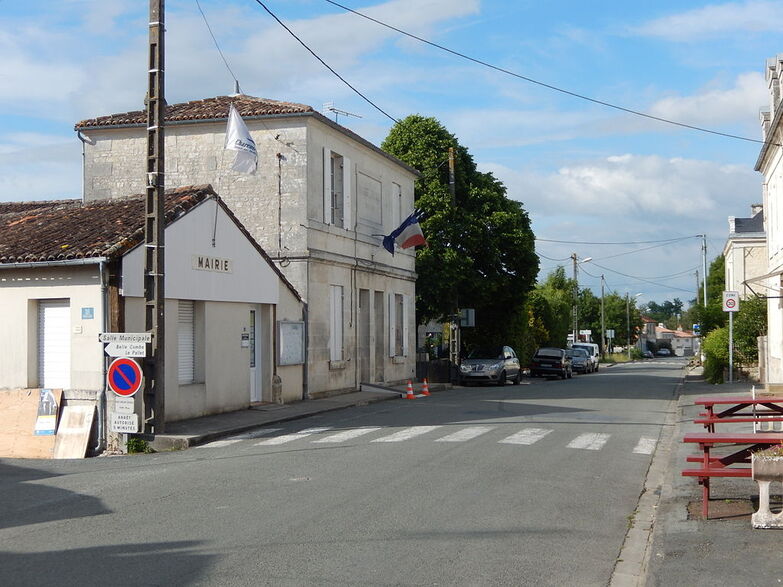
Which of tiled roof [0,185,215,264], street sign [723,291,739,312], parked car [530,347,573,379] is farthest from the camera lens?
parked car [530,347,573,379]

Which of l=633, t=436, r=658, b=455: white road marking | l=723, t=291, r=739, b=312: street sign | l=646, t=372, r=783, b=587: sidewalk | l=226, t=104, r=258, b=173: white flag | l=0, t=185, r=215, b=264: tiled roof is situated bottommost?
l=633, t=436, r=658, b=455: white road marking

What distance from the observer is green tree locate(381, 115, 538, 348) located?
3731cm

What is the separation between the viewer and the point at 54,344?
1620 cm

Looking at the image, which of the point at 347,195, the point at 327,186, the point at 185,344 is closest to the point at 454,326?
the point at 347,195

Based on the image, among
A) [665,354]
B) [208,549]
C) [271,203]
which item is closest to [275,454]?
[208,549]

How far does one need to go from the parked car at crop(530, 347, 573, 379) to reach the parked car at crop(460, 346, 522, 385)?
326 inches

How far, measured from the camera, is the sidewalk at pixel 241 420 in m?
14.9

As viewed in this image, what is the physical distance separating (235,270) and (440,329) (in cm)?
2843

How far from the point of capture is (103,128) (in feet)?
85.1

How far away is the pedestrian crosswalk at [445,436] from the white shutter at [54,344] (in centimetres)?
321

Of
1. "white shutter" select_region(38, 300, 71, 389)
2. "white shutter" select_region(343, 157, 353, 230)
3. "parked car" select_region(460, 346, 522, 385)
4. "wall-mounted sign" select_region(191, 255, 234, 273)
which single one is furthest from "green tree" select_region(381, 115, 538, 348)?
"white shutter" select_region(38, 300, 71, 389)

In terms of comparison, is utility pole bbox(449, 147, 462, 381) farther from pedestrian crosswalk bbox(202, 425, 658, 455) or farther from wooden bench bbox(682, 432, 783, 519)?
wooden bench bbox(682, 432, 783, 519)

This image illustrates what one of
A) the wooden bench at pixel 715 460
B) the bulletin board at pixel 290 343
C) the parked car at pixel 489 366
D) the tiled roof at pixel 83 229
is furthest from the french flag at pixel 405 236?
the wooden bench at pixel 715 460

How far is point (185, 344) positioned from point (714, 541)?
1257 centimetres
